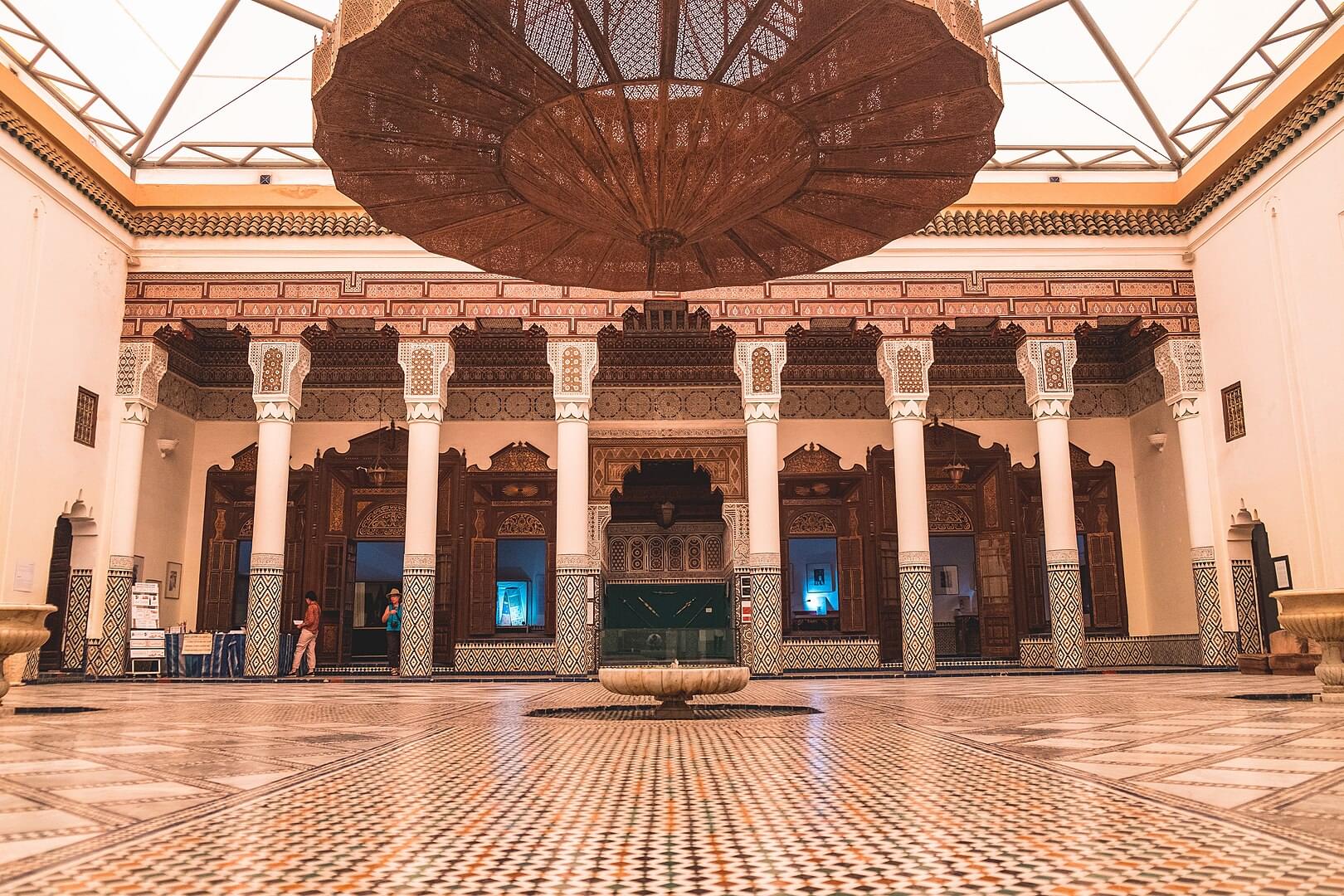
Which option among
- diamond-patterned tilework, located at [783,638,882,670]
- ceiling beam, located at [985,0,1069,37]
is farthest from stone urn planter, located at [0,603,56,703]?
ceiling beam, located at [985,0,1069,37]

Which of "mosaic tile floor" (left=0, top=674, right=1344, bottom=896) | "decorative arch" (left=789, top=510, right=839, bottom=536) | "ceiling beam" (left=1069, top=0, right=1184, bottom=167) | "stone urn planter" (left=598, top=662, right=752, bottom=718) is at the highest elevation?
"ceiling beam" (left=1069, top=0, right=1184, bottom=167)

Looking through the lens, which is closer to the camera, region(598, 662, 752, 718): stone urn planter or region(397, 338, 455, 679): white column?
region(598, 662, 752, 718): stone urn planter

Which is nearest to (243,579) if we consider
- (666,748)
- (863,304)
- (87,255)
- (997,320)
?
(87,255)

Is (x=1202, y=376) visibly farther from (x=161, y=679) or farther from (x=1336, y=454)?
(x=161, y=679)

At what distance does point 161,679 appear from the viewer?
829cm

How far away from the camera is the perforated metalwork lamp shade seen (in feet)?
9.37

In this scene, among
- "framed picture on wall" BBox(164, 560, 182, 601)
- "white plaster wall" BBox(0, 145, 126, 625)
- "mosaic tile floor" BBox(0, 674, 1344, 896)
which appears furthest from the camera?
"framed picture on wall" BBox(164, 560, 182, 601)

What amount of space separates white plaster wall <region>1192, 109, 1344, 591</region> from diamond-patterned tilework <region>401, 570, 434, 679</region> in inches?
265

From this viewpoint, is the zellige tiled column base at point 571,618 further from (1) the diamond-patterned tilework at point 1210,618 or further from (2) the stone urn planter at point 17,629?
(1) the diamond-patterned tilework at point 1210,618

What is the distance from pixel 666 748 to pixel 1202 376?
310 inches

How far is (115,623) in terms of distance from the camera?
8484 mm

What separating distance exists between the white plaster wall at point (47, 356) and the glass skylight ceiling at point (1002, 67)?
0.87m

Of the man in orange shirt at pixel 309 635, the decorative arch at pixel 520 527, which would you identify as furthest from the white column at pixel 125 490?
the decorative arch at pixel 520 527

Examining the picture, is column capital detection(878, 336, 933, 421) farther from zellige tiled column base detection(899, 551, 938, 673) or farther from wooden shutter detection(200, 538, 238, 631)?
wooden shutter detection(200, 538, 238, 631)
